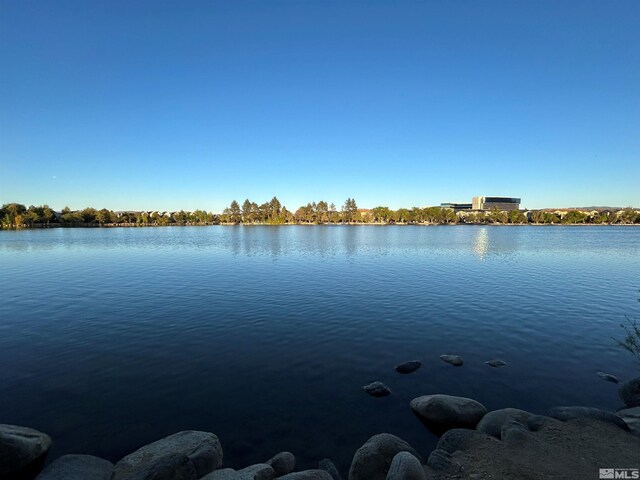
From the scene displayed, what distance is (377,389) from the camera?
14523mm

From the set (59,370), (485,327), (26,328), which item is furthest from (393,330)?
(26,328)

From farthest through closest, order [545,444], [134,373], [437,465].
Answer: [134,373] < [545,444] < [437,465]

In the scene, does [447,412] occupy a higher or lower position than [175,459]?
lower

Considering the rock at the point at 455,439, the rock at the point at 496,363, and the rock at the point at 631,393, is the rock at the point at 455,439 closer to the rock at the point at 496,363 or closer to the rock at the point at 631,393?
the rock at the point at 496,363

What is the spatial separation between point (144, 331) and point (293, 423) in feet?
48.0

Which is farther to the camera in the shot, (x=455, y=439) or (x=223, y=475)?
(x=455, y=439)

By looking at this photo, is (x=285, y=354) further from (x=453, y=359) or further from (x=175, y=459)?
(x=175, y=459)

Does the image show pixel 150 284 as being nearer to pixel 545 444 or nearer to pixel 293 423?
pixel 293 423

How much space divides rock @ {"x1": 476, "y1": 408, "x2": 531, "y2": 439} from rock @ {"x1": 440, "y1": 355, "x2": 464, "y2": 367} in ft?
15.8

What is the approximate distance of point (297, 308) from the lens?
27.5 m

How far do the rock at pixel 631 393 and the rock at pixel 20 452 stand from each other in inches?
869

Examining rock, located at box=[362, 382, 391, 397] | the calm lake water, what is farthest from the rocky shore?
rock, located at box=[362, 382, 391, 397]

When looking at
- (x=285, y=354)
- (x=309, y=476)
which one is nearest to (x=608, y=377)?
(x=309, y=476)

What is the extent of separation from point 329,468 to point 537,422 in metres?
7.49
